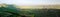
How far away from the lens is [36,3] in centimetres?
119

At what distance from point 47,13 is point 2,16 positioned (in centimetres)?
47

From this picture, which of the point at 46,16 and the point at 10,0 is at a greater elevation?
the point at 10,0

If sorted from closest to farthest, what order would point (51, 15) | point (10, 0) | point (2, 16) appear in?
point (2, 16)
point (51, 15)
point (10, 0)

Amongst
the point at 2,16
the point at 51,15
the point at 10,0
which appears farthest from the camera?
the point at 10,0

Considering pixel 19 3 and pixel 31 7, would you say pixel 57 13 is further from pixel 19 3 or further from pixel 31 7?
pixel 19 3

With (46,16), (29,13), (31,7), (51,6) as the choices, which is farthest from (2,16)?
(51,6)

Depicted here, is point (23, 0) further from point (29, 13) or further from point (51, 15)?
point (51, 15)

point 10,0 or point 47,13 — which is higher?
point 10,0

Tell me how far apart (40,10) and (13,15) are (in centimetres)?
31

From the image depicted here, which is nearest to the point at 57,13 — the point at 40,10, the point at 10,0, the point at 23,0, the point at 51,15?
the point at 51,15

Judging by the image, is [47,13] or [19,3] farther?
[19,3]

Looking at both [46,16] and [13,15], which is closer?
[13,15]

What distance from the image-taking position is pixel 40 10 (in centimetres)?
109

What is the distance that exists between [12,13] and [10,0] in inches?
11.4
